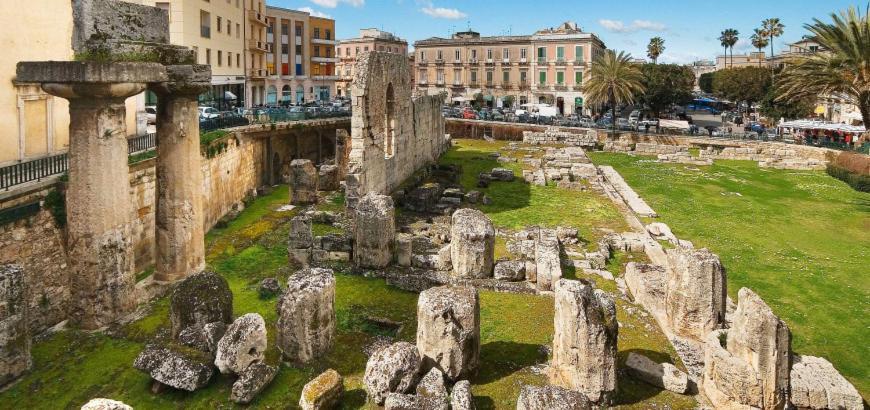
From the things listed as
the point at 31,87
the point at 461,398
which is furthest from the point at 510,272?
the point at 31,87

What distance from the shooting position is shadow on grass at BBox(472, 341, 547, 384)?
991cm

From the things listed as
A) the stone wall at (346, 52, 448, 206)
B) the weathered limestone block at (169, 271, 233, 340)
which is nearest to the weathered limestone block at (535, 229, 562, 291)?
the weathered limestone block at (169, 271, 233, 340)

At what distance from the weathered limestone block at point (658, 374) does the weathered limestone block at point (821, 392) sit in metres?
1.47

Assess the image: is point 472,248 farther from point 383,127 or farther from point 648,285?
point 383,127

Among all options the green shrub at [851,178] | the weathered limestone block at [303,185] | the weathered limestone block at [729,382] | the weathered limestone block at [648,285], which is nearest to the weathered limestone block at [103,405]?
the weathered limestone block at [729,382]

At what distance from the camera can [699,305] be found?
1127 cm

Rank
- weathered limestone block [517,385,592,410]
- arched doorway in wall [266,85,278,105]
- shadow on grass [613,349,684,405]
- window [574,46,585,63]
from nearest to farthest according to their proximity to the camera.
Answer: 1. weathered limestone block [517,385,592,410]
2. shadow on grass [613,349,684,405]
3. arched doorway in wall [266,85,278,105]
4. window [574,46,585,63]

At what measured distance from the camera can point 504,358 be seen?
1045cm

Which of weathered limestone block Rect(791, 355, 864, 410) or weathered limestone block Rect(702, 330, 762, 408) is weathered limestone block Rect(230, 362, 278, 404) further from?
weathered limestone block Rect(791, 355, 864, 410)

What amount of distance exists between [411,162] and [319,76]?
41.5 metres

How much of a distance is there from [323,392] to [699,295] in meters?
6.74

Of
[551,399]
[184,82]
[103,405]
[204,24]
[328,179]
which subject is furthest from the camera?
[204,24]

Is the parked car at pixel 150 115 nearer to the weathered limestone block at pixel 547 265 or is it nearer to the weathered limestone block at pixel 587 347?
the weathered limestone block at pixel 547 265

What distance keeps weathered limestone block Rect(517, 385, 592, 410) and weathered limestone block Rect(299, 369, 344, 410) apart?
264 cm
